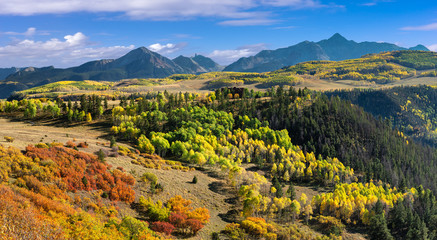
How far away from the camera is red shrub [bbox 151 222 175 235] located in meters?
76.7

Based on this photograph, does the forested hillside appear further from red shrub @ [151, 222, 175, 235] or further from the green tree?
the green tree

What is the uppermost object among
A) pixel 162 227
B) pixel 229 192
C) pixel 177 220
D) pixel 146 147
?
pixel 146 147

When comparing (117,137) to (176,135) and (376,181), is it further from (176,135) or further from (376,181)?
(376,181)

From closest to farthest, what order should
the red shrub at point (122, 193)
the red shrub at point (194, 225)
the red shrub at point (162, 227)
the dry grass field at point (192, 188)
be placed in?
the red shrub at point (162, 227)
the red shrub at point (194, 225)
the red shrub at point (122, 193)
the dry grass field at point (192, 188)

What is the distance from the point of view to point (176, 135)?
180 metres

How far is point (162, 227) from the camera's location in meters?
77.7

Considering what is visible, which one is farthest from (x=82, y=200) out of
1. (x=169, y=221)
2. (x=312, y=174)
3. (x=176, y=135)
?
(x=312, y=174)

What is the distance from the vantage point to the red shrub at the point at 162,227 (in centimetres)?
7672

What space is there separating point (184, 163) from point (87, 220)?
98157mm

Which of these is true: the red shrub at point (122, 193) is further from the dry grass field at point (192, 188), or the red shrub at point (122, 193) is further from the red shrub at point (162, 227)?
the red shrub at point (162, 227)

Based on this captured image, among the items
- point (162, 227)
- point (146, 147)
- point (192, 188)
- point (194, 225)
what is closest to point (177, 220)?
point (194, 225)

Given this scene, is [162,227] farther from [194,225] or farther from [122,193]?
[122,193]

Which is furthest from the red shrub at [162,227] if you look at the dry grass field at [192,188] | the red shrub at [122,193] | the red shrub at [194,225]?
the red shrub at [122,193]

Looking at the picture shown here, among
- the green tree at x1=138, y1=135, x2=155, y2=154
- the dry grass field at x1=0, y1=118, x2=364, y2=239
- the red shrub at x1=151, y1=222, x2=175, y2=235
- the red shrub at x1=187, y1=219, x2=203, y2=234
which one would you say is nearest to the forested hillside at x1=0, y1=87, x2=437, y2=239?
the red shrub at x1=187, y1=219, x2=203, y2=234
